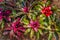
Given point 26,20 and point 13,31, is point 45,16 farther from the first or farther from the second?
point 13,31

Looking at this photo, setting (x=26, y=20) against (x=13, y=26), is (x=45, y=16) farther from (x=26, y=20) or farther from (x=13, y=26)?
(x=13, y=26)

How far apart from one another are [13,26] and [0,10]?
0.43 metres

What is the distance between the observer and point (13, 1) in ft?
13.4

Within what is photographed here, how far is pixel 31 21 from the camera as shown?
145 inches

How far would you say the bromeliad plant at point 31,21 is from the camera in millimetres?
3664

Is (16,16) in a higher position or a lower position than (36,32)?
higher

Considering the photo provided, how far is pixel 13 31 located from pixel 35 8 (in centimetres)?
59

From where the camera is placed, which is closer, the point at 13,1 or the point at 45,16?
the point at 45,16

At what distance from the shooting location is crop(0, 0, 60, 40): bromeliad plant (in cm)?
366

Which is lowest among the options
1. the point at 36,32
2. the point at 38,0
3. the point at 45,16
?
the point at 36,32

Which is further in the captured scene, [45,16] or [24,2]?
[24,2]

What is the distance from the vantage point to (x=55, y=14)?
3803 mm

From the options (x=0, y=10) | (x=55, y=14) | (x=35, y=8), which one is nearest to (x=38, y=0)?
(x=35, y=8)

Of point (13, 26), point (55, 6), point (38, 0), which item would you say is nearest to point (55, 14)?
point (55, 6)
